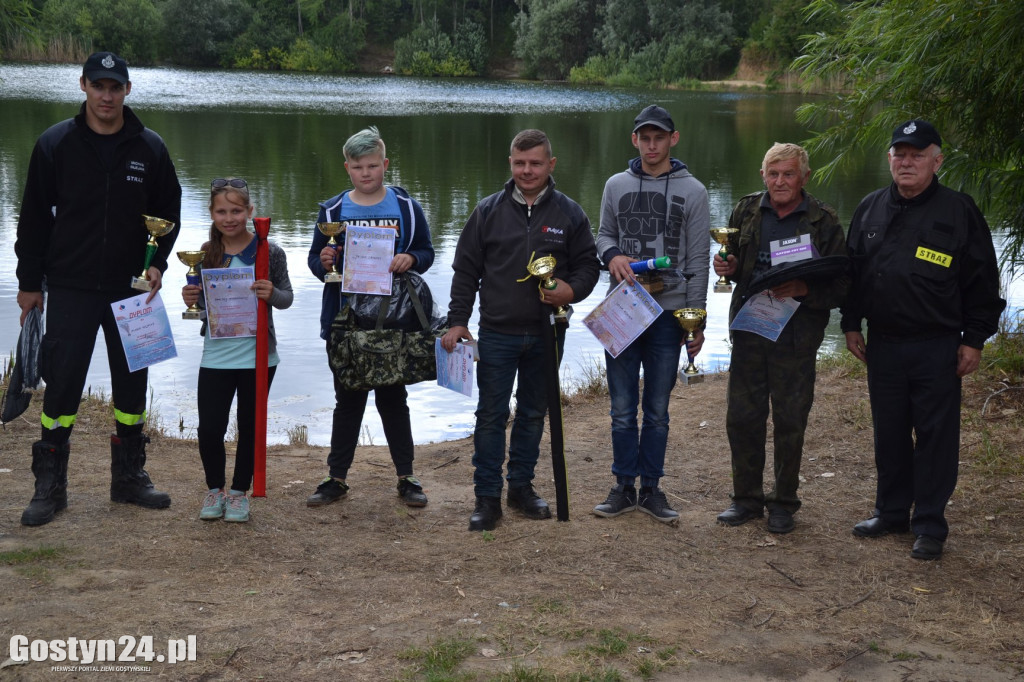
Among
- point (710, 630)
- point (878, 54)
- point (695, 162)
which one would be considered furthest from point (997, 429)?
point (695, 162)

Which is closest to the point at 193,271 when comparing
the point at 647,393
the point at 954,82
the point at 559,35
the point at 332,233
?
the point at 332,233

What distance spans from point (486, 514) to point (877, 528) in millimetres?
1915

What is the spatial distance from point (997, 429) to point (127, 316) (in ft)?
17.2

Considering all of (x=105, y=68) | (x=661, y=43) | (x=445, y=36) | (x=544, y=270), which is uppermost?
(x=445, y=36)

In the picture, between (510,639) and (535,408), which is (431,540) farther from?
(510,639)

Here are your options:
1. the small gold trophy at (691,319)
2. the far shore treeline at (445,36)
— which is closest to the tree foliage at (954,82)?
the small gold trophy at (691,319)

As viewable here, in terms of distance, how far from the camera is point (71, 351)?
16.3 ft

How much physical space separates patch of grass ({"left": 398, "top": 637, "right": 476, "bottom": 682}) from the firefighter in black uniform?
2281 millimetres

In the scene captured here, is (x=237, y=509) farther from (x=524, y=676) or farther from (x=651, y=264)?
(x=651, y=264)

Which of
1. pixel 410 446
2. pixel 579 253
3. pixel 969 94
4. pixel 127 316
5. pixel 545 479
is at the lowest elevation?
pixel 545 479

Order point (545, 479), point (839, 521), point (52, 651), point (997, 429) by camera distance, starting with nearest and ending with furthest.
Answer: point (52, 651) → point (839, 521) → point (545, 479) → point (997, 429)

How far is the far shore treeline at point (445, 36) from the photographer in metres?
54.1

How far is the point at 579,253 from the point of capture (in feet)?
16.6

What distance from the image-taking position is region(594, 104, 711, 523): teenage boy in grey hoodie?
4.98 metres
